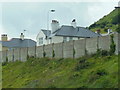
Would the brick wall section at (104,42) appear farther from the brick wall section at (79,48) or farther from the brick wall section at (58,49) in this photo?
the brick wall section at (58,49)

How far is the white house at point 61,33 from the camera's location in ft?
231

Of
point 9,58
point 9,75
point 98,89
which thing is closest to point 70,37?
point 9,58

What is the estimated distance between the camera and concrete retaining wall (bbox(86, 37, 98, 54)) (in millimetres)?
43344

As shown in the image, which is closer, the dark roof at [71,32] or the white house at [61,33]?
the white house at [61,33]

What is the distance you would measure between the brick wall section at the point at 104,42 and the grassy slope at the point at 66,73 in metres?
1.41

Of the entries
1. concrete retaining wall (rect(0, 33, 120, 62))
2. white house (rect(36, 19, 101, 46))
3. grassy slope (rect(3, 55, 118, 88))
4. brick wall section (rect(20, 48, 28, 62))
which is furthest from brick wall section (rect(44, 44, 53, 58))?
white house (rect(36, 19, 101, 46))

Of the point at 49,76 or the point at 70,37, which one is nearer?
the point at 49,76

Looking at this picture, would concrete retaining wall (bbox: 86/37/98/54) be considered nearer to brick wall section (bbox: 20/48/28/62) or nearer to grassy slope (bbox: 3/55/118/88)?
grassy slope (bbox: 3/55/118/88)

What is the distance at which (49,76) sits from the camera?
4334 centimetres

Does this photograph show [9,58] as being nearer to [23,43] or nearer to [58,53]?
[58,53]

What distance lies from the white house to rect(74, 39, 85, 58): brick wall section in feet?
72.5

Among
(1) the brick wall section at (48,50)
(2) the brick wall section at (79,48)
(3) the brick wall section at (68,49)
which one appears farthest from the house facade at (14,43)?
(2) the brick wall section at (79,48)

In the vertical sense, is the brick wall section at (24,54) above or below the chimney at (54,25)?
below

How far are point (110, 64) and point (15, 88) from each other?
13.4m
